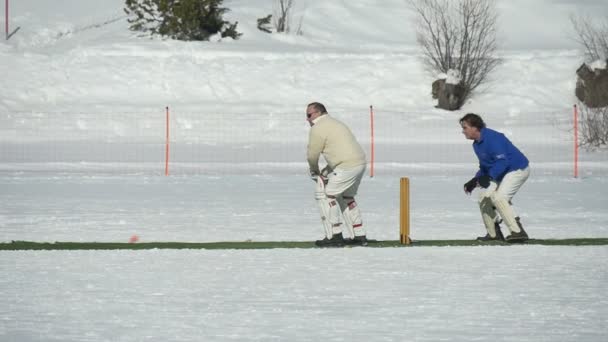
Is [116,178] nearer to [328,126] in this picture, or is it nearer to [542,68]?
[328,126]

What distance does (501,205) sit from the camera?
13.3 m

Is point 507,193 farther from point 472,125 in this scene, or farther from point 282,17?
point 282,17

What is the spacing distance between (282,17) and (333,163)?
35.8 metres

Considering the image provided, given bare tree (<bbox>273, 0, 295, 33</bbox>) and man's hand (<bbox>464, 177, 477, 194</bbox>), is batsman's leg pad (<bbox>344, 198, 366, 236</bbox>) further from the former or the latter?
bare tree (<bbox>273, 0, 295, 33</bbox>)

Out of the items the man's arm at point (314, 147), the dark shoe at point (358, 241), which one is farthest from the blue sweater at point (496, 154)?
the man's arm at point (314, 147)

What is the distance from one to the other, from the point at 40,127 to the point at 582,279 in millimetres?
25136

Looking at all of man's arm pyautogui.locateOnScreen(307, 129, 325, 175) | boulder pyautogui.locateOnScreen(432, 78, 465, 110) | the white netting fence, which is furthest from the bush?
man's arm pyautogui.locateOnScreen(307, 129, 325, 175)

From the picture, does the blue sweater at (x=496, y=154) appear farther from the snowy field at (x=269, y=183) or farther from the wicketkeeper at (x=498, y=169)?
the snowy field at (x=269, y=183)

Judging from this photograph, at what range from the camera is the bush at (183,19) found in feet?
144

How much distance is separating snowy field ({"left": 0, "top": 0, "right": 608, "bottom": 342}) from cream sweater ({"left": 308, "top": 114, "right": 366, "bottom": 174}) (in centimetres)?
92

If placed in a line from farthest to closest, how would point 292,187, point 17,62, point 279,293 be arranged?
point 17,62
point 292,187
point 279,293

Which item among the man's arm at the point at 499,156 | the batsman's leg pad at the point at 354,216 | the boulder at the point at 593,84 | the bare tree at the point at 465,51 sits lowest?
the batsman's leg pad at the point at 354,216

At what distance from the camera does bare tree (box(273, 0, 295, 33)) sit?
158 ft

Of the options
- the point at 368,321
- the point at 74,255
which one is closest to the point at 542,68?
the point at 74,255
